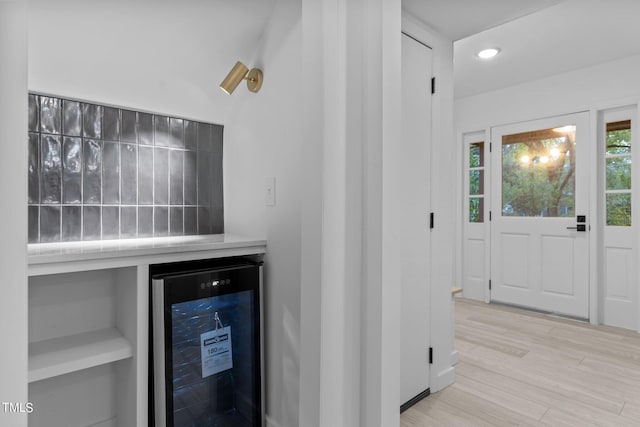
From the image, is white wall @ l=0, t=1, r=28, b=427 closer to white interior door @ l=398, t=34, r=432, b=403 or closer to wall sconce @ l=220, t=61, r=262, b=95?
wall sconce @ l=220, t=61, r=262, b=95

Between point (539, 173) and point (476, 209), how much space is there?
79cm

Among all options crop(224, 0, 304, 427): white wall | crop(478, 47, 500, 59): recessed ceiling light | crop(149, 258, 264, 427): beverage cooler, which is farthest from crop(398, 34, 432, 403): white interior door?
crop(478, 47, 500, 59): recessed ceiling light

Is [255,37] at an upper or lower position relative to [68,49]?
upper

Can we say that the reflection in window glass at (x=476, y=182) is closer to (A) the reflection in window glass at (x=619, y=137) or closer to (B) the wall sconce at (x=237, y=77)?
(A) the reflection in window glass at (x=619, y=137)

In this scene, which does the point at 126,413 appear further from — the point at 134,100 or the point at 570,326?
the point at 570,326

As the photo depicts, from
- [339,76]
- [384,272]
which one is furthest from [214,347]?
[339,76]

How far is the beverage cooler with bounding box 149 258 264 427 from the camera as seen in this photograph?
1.31m

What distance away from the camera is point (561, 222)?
11.7ft

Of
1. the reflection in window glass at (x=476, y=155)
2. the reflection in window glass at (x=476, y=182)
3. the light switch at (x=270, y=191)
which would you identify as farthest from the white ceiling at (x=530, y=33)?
the light switch at (x=270, y=191)

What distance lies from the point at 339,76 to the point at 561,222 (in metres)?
3.44

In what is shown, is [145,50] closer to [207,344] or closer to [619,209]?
[207,344]

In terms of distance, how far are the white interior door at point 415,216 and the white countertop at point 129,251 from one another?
2.71 ft

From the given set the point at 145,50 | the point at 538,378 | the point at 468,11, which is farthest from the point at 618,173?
the point at 145,50

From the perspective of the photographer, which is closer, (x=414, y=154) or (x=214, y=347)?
(x=214, y=347)
